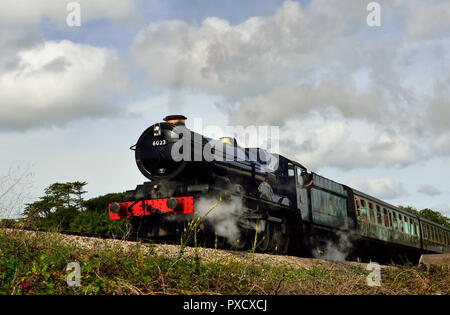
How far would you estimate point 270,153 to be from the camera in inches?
580

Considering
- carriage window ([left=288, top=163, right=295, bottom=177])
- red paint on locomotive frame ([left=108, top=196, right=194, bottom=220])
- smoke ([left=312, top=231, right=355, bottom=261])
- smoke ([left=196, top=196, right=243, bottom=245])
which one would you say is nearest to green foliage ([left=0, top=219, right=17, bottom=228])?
red paint on locomotive frame ([left=108, top=196, right=194, bottom=220])

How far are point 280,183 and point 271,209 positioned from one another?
1.80 metres

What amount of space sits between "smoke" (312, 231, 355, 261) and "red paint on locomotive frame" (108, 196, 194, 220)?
609cm

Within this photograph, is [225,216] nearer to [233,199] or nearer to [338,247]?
[233,199]

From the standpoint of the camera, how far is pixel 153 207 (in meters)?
11.1

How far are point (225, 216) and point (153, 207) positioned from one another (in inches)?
69.0

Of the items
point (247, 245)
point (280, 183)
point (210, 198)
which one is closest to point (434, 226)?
point (280, 183)

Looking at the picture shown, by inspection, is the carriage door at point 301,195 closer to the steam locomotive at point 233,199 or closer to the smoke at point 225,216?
the steam locomotive at point 233,199

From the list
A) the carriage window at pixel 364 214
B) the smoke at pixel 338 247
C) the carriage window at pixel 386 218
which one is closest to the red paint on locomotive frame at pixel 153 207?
the smoke at pixel 338 247

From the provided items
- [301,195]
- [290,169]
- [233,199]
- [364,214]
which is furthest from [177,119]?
[364,214]

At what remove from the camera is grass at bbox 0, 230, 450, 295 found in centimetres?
498

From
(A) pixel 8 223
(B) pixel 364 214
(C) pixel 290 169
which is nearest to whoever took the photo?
(A) pixel 8 223

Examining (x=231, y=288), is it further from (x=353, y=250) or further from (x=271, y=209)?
(x=353, y=250)
